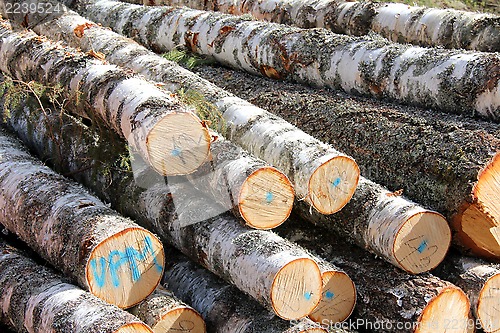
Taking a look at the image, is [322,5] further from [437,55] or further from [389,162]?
[389,162]

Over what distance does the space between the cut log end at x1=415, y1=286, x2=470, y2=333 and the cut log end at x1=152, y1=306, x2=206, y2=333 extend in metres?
1.30

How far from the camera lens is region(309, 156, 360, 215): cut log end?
384cm

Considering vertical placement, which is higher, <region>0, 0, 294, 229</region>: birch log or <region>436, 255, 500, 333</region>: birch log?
<region>0, 0, 294, 229</region>: birch log

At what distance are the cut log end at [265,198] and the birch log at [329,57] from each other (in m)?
1.78

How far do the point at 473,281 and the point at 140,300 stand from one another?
205cm

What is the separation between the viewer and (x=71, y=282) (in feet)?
12.2

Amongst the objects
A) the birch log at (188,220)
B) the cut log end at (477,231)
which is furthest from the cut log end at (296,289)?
the cut log end at (477,231)

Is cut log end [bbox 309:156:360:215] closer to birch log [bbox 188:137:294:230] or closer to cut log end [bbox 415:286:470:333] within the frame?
birch log [bbox 188:137:294:230]

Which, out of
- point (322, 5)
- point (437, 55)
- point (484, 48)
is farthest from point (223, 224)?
point (322, 5)

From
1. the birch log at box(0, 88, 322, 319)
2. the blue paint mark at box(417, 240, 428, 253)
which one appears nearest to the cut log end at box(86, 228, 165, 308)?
the birch log at box(0, 88, 322, 319)

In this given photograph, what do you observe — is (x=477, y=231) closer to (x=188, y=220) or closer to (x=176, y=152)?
(x=188, y=220)

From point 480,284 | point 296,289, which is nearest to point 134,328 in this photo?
point 296,289

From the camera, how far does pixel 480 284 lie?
12.7 ft

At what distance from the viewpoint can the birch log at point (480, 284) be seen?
3877 mm
